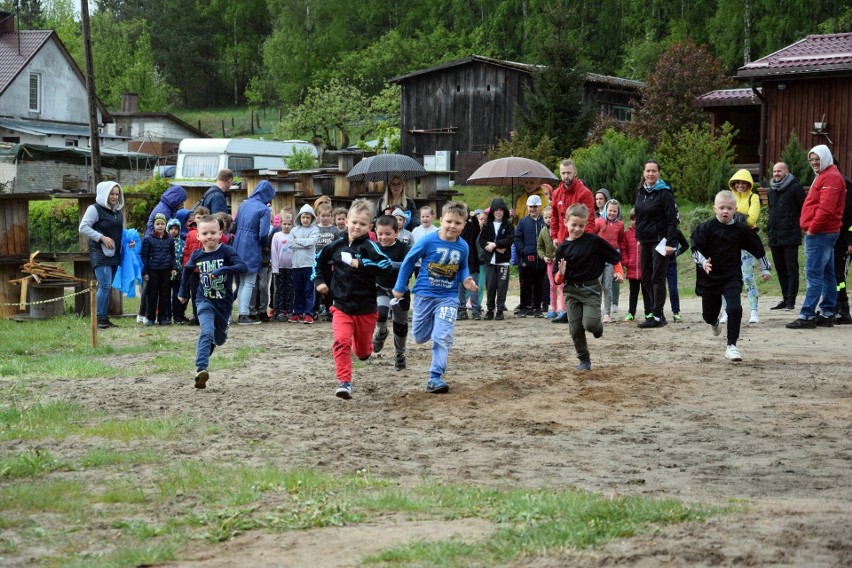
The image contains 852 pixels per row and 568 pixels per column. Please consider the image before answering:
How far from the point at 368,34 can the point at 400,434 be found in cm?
7324

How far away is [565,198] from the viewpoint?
647 inches

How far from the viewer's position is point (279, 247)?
1834 centimetres

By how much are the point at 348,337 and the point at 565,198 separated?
6.65 metres

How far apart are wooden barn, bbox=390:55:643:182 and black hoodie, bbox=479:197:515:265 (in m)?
33.1

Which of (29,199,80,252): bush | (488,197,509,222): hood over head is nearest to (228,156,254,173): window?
(29,199,80,252): bush

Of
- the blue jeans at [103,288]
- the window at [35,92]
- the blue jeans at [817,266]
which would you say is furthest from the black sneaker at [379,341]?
the window at [35,92]

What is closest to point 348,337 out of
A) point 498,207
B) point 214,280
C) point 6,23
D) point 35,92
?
point 214,280

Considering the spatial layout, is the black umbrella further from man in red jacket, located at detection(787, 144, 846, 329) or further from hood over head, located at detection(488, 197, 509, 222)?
man in red jacket, located at detection(787, 144, 846, 329)

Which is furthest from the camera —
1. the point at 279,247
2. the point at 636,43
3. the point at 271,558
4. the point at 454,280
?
the point at 636,43

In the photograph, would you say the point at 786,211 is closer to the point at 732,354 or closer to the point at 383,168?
the point at 732,354

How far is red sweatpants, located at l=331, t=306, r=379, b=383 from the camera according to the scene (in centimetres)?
1038

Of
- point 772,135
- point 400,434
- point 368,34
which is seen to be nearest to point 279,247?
Result: point 400,434

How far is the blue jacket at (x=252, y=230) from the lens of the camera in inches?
716

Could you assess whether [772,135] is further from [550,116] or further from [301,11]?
[301,11]
